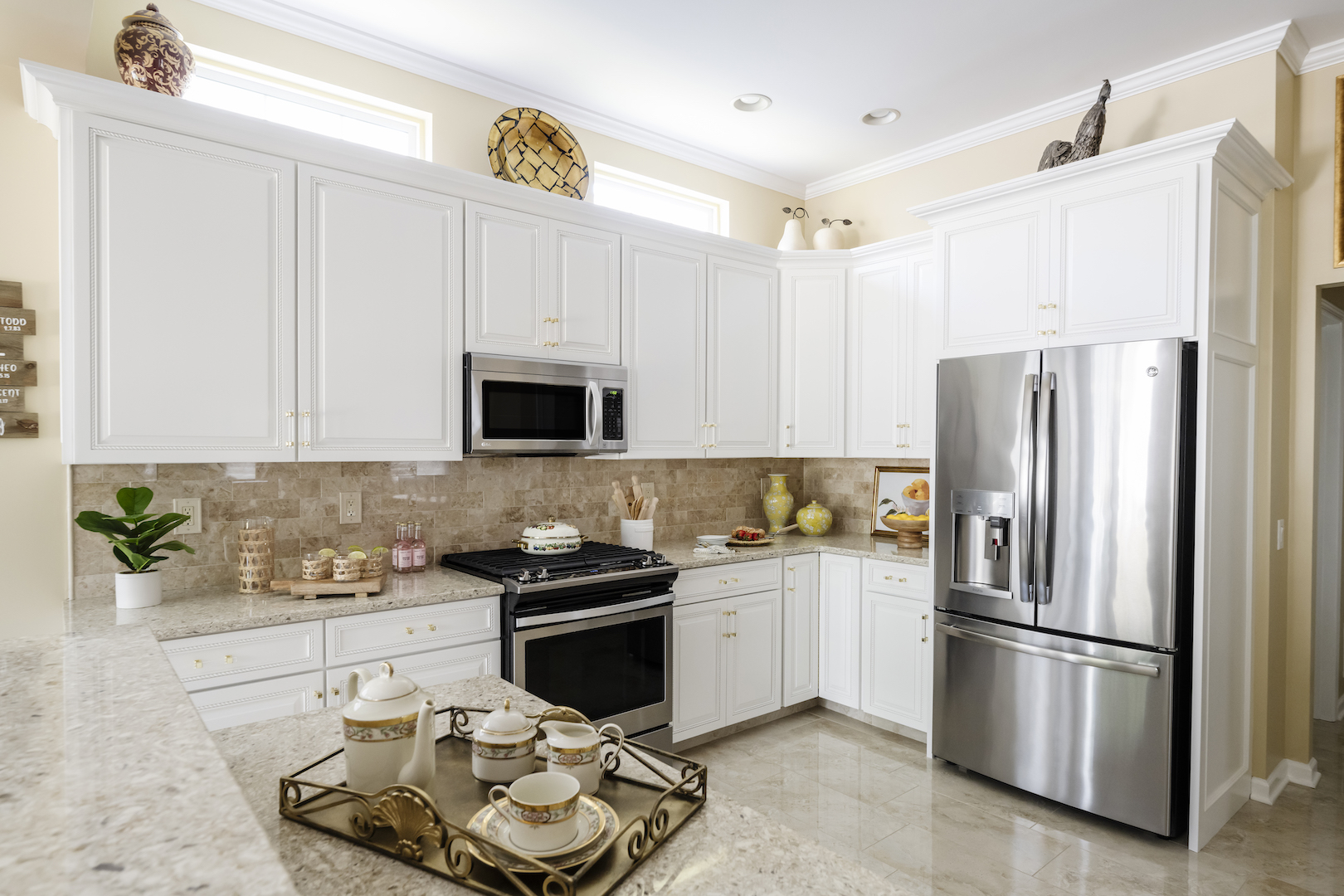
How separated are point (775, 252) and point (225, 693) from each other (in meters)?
3.21

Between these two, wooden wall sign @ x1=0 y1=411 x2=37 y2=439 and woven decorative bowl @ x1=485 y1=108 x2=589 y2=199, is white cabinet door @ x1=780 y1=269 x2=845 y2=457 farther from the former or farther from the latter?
wooden wall sign @ x1=0 y1=411 x2=37 y2=439

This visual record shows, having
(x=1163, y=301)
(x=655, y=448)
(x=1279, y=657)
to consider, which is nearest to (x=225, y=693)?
(x=655, y=448)

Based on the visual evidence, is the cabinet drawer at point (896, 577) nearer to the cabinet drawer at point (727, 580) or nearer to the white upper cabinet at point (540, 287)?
the cabinet drawer at point (727, 580)

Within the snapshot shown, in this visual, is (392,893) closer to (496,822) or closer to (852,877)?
(496,822)

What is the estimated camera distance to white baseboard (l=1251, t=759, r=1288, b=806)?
2.90 metres

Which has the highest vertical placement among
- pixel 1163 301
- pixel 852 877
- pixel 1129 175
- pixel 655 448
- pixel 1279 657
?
pixel 1129 175

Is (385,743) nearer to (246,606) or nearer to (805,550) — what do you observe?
(246,606)

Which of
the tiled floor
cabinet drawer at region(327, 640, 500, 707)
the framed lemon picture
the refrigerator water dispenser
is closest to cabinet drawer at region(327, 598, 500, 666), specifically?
cabinet drawer at region(327, 640, 500, 707)

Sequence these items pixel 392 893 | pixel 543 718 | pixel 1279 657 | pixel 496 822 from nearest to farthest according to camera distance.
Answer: pixel 392 893, pixel 496 822, pixel 543 718, pixel 1279 657

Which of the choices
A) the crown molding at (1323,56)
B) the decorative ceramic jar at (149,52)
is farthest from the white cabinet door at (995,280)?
the decorative ceramic jar at (149,52)

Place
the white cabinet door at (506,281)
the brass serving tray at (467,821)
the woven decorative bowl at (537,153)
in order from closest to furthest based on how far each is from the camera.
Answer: the brass serving tray at (467,821) → the white cabinet door at (506,281) → the woven decorative bowl at (537,153)

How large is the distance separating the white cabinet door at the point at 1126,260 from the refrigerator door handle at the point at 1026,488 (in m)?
0.25

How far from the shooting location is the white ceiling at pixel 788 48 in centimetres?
271

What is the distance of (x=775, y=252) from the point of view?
13.2ft
